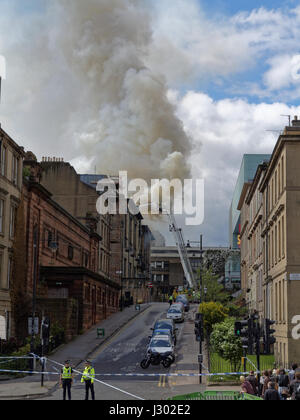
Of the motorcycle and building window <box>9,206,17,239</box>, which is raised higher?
building window <box>9,206,17,239</box>

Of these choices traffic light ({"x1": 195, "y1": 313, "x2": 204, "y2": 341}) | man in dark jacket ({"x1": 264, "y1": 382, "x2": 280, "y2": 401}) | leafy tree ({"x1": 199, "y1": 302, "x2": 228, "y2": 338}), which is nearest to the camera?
man in dark jacket ({"x1": 264, "y1": 382, "x2": 280, "y2": 401})

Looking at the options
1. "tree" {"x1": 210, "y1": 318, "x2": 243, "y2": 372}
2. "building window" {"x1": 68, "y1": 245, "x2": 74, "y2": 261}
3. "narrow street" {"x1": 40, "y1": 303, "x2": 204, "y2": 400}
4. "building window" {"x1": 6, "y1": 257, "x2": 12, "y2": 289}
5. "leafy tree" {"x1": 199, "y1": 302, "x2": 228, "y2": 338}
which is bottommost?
"narrow street" {"x1": 40, "y1": 303, "x2": 204, "y2": 400}

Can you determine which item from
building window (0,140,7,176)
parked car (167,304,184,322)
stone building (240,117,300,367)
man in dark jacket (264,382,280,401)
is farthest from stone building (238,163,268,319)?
man in dark jacket (264,382,280,401)

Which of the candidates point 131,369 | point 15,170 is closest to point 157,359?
point 131,369

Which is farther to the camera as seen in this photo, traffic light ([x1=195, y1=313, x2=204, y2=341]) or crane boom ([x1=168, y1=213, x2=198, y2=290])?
crane boom ([x1=168, y1=213, x2=198, y2=290])

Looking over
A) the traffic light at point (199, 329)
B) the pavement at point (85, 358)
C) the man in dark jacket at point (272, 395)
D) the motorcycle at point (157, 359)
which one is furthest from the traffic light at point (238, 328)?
the man in dark jacket at point (272, 395)

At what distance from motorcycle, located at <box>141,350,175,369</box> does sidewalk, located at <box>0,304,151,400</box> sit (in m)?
4.18

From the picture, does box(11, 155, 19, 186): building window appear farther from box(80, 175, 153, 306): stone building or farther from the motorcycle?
box(80, 175, 153, 306): stone building

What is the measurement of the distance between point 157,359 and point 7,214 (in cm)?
1401

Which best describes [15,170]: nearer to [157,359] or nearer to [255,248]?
[157,359]

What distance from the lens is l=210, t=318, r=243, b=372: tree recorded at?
31.2 m

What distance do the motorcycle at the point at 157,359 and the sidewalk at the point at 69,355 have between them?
4.18 metres
